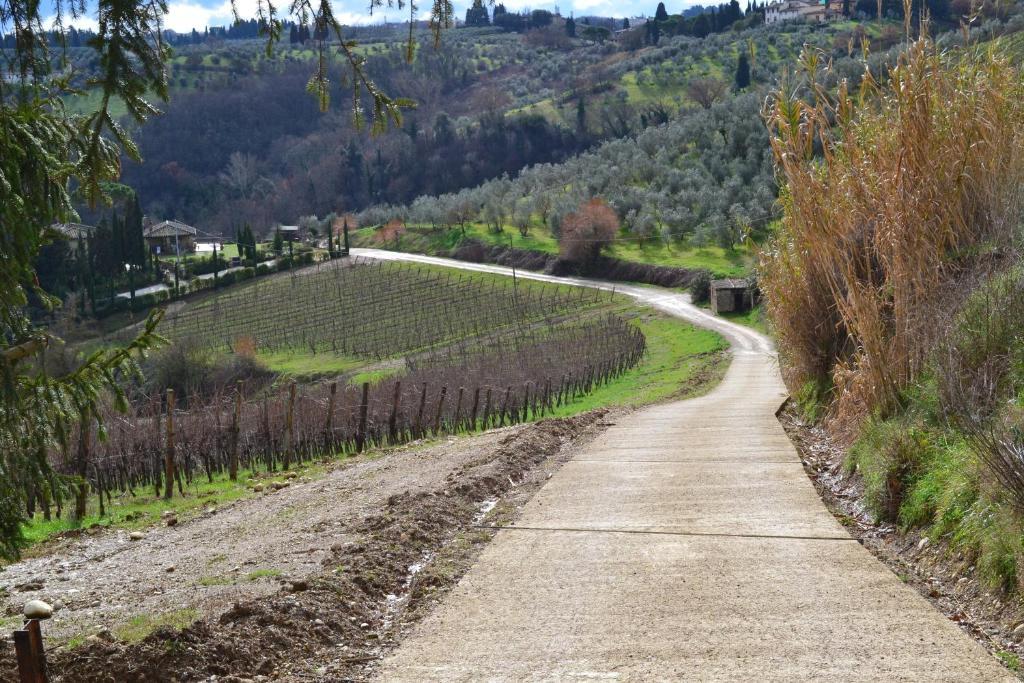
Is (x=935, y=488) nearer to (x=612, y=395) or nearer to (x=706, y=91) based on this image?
(x=612, y=395)

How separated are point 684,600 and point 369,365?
1912 inches

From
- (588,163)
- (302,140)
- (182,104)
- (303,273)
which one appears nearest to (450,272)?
(303,273)

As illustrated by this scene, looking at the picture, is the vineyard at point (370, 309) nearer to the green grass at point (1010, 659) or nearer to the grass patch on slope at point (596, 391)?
the grass patch on slope at point (596, 391)

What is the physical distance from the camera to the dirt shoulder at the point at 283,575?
18.6 feet

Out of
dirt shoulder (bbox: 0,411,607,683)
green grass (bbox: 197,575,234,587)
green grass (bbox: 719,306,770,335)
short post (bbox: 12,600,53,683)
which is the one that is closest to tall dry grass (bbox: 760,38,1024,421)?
dirt shoulder (bbox: 0,411,607,683)

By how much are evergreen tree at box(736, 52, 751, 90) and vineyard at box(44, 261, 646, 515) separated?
50092mm

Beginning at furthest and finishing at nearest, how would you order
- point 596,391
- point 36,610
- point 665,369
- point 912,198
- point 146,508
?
point 665,369
point 596,391
point 146,508
point 912,198
point 36,610

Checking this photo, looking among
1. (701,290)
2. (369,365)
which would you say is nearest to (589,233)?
(701,290)


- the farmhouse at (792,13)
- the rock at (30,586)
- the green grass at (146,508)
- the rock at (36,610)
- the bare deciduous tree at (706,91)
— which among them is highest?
the farmhouse at (792,13)

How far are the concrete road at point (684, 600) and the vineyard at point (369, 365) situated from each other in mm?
3475

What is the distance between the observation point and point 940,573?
659 centimetres

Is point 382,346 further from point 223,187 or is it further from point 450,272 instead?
point 223,187

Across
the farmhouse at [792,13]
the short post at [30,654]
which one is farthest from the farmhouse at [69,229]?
the farmhouse at [792,13]

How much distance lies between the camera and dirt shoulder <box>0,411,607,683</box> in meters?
5.68
